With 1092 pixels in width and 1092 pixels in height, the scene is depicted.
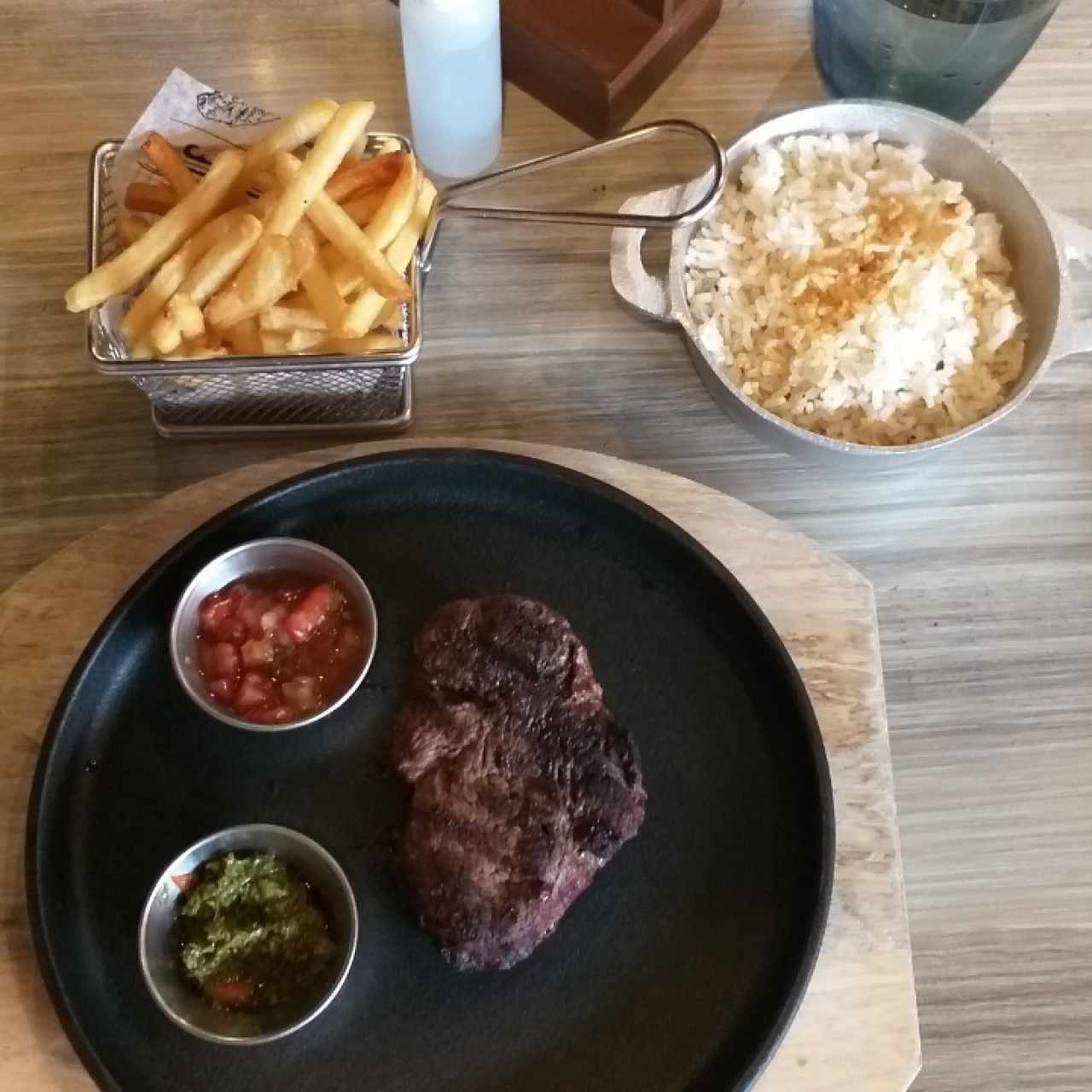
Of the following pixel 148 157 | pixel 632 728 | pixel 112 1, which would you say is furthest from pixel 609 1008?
pixel 112 1

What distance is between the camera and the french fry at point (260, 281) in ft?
4.35

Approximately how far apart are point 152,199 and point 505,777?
2.75 feet

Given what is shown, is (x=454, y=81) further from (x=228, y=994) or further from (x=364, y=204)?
(x=228, y=994)

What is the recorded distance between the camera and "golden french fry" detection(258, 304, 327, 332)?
4.50 ft

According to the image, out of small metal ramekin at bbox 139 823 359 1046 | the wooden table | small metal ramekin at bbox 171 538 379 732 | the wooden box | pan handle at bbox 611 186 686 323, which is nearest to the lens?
small metal ramekin at bbox 139 823 359 1046

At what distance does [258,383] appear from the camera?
1497mm

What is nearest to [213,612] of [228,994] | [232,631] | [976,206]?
[232,631]

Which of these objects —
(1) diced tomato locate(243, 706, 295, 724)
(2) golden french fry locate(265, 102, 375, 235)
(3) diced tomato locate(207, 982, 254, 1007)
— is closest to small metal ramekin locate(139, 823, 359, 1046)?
(3) diced tomato locate(207, 982, 254, 1007)

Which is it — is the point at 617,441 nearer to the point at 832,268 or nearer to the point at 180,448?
the point at 832,268

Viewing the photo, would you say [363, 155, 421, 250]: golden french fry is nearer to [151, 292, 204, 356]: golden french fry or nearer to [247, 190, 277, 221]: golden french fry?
[247, 190, 277, 221]: golden french fry

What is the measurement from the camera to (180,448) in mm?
1672

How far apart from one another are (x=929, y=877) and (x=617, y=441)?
2.41ft

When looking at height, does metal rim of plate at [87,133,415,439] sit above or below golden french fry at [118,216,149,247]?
below

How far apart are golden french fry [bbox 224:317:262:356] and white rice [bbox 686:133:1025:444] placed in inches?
24.3
